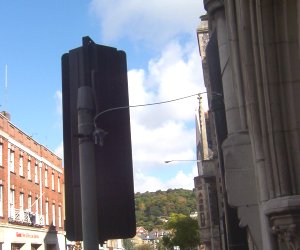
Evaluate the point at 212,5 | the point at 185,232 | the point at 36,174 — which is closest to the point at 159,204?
the point at 185,232

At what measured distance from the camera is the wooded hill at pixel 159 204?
172m

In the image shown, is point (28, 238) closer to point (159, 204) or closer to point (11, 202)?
point (11, 202)

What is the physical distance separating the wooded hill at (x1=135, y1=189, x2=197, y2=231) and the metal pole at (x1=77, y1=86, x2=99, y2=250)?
166 meters

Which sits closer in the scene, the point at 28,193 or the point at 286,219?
the point at 286,219

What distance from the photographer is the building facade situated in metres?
37.3

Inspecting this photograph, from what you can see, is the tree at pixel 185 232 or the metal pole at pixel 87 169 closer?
the metal pole at pixel 87 169

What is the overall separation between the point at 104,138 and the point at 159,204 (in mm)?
178164

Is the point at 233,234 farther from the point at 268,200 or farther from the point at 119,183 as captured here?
the point at 119,183

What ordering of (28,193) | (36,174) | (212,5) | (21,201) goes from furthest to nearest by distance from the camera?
(36,174)
(28,193)
(21,201)
(212,5)

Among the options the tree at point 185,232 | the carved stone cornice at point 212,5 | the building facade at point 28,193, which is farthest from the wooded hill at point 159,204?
the carved stone cornice at point 212,5

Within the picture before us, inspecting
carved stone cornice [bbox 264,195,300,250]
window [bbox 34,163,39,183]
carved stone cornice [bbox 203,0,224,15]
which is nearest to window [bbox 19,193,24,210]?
window [bbox 34,163,39,183]

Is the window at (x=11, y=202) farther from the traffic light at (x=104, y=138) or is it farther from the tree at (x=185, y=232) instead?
the tree at (x=185, y=232)

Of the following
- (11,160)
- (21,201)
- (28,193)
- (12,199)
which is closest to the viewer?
(12,199)

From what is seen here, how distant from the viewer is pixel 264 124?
550cm
